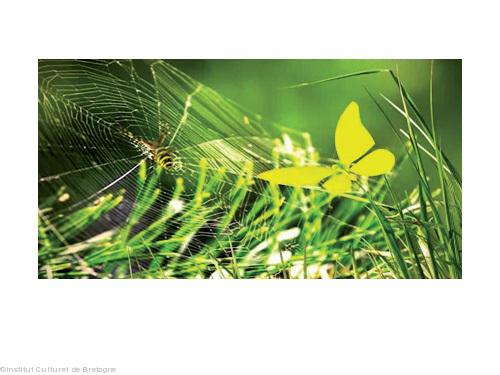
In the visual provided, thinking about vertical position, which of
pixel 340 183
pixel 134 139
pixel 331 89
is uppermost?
pixel 331 89

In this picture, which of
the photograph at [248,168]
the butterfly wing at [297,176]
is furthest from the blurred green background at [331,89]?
the butterfly wing at [297,176]

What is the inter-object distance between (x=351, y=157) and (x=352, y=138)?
0.18 feet

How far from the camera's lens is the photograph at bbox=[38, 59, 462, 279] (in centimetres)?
182

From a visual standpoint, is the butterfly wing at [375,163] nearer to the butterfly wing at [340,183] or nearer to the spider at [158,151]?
the butterfly wing at [340,183]

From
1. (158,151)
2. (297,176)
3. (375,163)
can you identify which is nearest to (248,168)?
(297,176)

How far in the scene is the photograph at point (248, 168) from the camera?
182 cm

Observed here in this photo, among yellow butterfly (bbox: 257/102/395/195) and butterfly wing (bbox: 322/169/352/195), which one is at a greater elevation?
yellow butterfly (bbox: 257/102/395/195)

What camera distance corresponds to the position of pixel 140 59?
5.97 ft

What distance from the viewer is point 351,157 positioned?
1.83 m

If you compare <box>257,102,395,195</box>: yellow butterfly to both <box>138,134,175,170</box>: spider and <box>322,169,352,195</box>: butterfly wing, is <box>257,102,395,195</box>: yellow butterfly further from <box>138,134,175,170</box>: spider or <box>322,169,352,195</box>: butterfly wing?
<box>138,134,175,170</box>: spider

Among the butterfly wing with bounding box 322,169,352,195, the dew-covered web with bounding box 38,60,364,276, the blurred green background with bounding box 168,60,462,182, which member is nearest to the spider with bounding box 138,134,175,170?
the dew-covered web with bounding box 38,60,364,276
